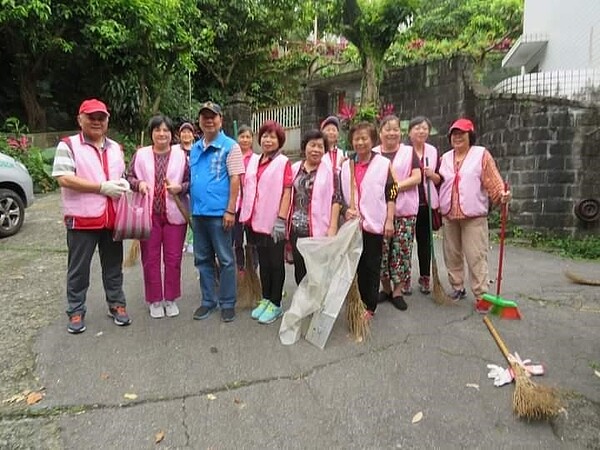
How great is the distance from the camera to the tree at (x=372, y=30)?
9992mm

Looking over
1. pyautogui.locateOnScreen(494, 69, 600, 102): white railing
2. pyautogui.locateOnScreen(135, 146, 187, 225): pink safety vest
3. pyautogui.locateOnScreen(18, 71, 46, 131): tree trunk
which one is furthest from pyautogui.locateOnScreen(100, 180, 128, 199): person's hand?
pyautogui.locateOnScreen(18, 71, 46, 131): tree trunk

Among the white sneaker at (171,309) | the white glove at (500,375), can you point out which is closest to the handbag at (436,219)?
the white glove at (500,375)

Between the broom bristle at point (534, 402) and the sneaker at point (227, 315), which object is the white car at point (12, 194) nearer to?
the sneaker at point (227, 315)

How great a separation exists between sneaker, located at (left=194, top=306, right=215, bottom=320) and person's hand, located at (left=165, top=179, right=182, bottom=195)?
1.00 meters

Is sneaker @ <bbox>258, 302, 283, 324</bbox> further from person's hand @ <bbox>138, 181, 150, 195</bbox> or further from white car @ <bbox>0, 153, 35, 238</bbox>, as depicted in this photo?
white car @ <bbox>0, 153, 35, 238</bbox>

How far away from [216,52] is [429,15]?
877 cm

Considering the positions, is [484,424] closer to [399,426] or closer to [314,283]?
[399,426]

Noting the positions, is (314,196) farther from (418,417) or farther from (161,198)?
(418,417)

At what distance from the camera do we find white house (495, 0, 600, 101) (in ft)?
24.9

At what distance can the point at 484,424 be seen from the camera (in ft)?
8.79

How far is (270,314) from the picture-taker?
4.06 metres

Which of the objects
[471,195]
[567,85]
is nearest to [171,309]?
[471,195]

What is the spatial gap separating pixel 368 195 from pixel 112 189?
6.22 feet

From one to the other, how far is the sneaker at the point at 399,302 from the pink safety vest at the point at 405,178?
75cm
